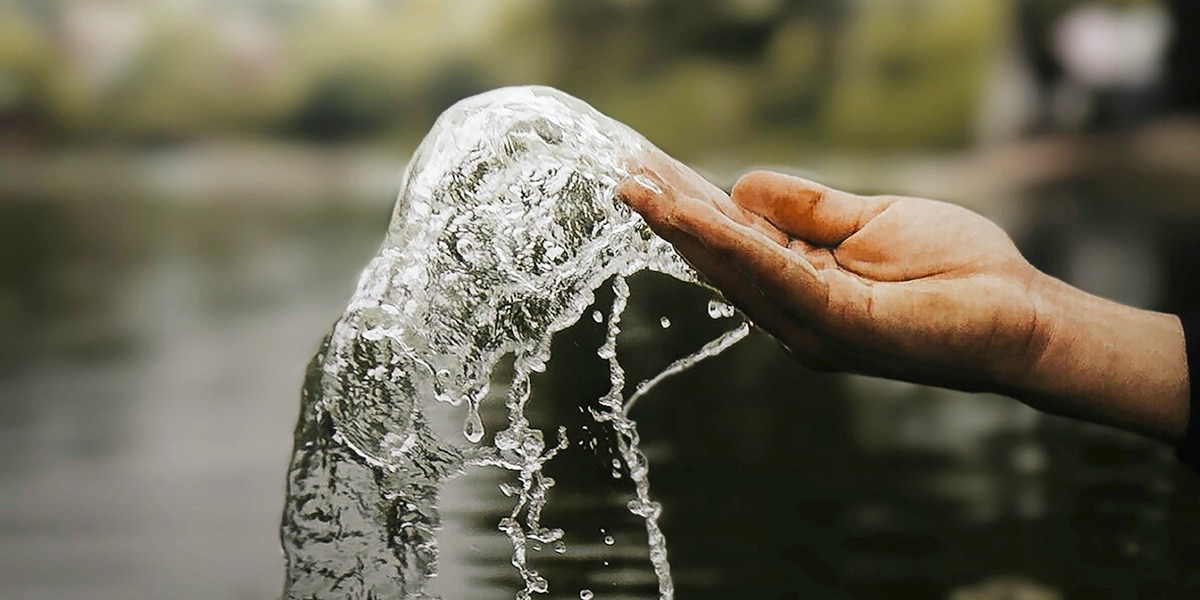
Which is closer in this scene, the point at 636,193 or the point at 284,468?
the point at 636,193

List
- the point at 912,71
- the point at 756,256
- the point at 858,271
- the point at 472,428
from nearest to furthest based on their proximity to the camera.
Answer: the point at 756,256
the point at 858,271
the point at 472,428
the point at 912,71

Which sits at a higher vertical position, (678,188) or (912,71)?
(912,71)

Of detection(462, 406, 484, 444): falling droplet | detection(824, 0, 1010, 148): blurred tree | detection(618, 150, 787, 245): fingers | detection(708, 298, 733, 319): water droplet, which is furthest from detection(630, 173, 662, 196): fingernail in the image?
detection(824, 0, 1010, 148): blurred tree

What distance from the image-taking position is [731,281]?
572 mm

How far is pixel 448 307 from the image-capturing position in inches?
27.2

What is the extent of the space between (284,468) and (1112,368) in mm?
712

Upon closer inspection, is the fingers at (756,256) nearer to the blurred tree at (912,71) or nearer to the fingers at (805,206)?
the fingers at (805,206)

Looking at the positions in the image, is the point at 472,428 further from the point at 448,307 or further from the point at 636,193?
the point at 636,193

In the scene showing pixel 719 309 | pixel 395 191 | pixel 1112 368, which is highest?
pixel 395 191

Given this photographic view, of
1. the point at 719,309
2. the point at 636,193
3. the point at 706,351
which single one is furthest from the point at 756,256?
the point at 706,351

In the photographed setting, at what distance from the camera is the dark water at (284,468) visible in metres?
0.90

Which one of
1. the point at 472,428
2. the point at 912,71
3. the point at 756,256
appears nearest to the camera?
the point at 756,256

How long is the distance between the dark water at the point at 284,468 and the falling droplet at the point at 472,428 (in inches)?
→ 4.2

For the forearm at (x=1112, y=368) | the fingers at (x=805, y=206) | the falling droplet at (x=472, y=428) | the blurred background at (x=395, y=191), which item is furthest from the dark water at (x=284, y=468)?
the forearm at (x=1112, y=368)
